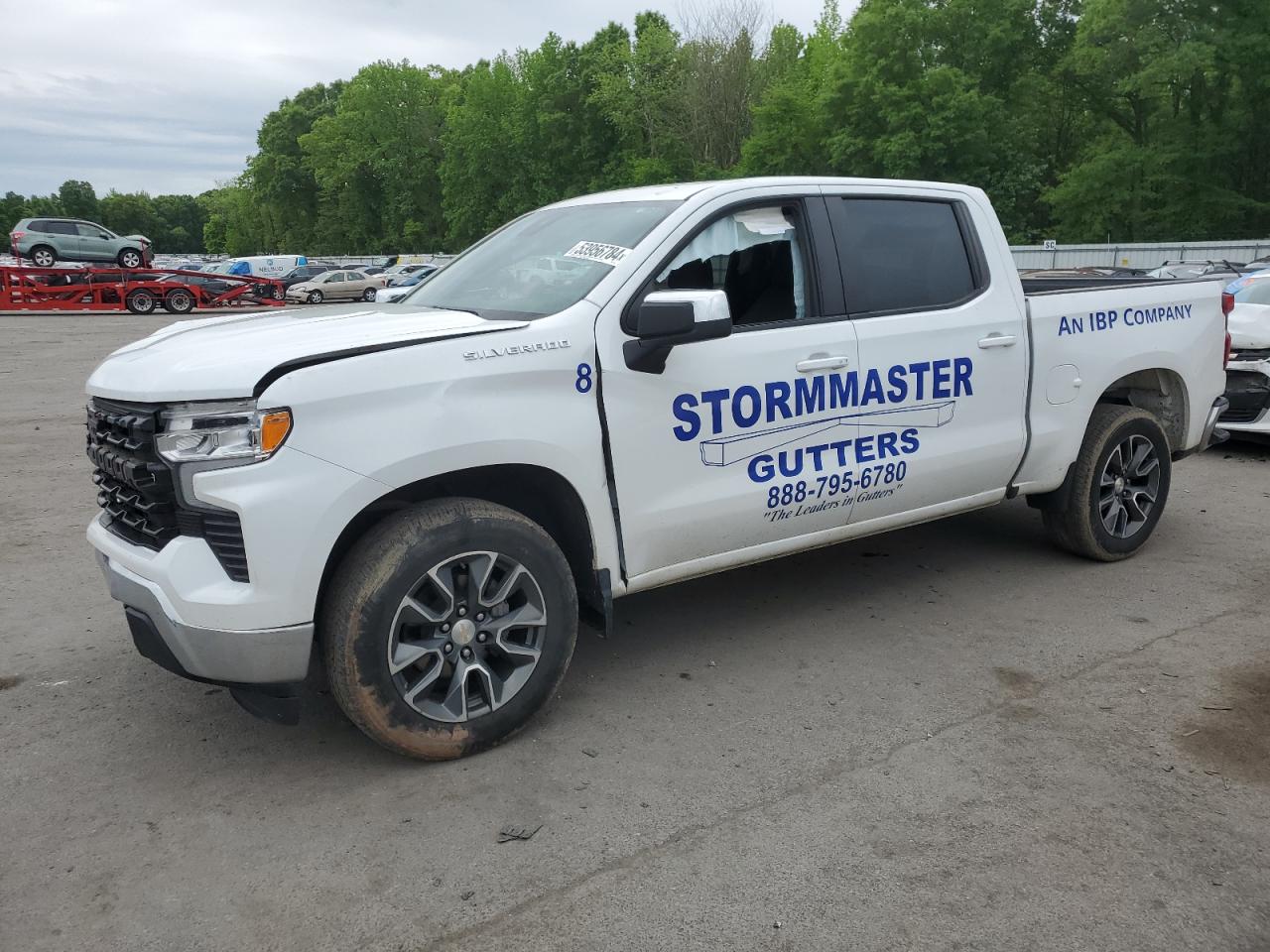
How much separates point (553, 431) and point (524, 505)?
46 cm

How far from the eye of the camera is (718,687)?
4113 mm

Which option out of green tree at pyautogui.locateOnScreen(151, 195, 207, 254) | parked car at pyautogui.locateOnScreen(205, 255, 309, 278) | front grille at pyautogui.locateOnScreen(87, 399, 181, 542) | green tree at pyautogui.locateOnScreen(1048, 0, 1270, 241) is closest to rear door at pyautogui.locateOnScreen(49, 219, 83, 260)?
parked car at pyautogui.locateOnScreen(205, 255, 309, 278)

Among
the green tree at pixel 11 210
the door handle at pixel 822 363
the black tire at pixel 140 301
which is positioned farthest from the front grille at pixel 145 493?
the green tree at pixel 11 210

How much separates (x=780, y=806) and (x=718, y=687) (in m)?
0.93

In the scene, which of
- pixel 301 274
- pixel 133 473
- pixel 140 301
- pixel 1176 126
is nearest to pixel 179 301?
pixel 140 301

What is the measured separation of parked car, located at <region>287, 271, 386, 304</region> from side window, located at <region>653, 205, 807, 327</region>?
38790mm

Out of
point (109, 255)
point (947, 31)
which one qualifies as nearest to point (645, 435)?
point (109, 255)

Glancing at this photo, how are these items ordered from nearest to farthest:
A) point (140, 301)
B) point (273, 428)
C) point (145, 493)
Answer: point (273, 428) → point (145, 493) → point (140, 301)

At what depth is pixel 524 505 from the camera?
12.7 ft

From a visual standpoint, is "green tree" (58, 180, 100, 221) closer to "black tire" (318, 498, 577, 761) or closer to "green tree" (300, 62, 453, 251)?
"green tree" (300, 62, 453, 251)

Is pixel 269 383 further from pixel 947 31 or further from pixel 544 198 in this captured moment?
pixel 544 198

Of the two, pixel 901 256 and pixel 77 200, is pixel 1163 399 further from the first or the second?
pixel 77 200

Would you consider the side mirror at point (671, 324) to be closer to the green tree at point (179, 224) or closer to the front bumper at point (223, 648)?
the front bumper at point (223, 648)

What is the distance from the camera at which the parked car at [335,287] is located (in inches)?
1646
